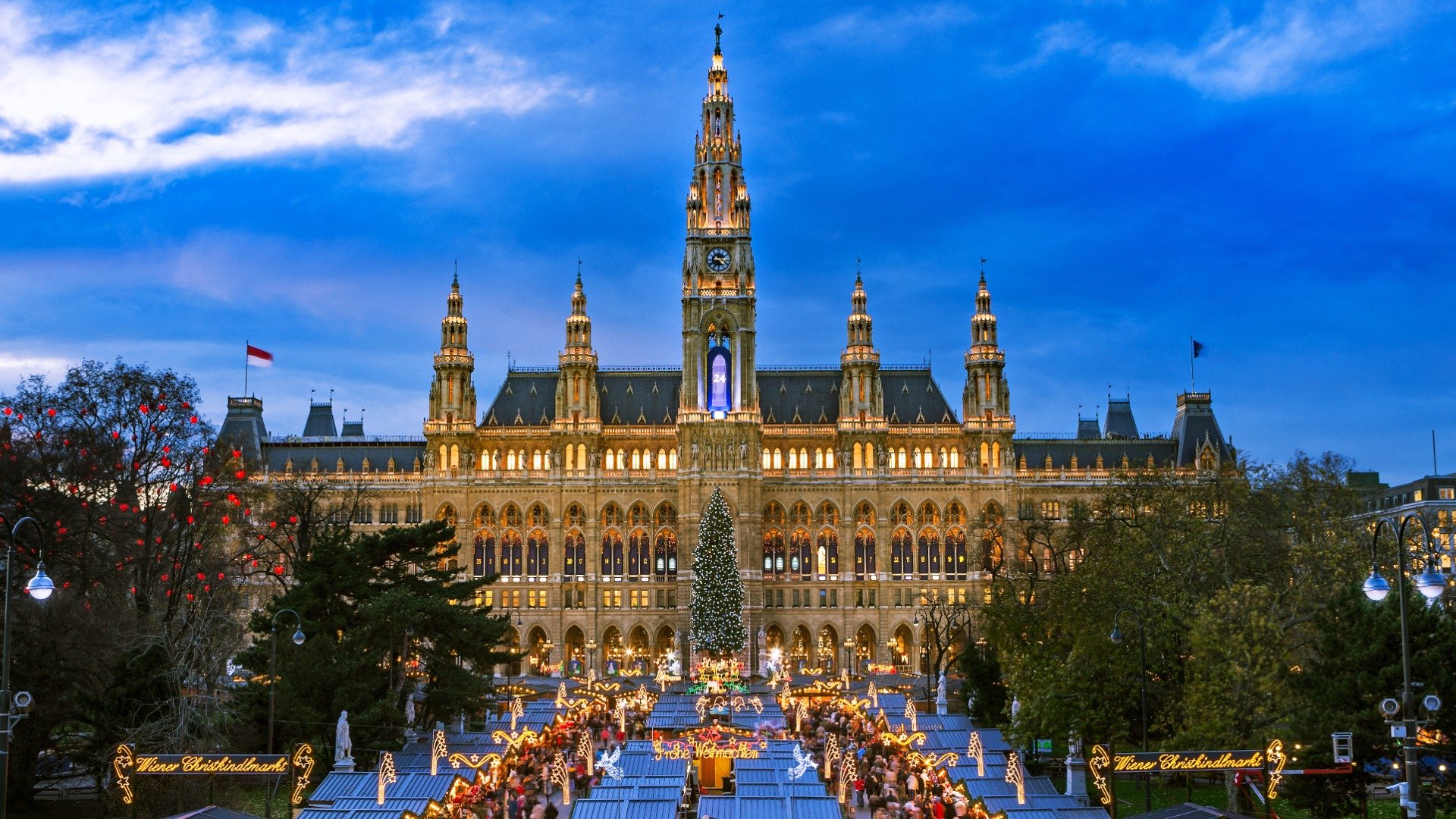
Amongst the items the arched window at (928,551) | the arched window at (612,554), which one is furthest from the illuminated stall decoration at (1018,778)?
the arched window at (612,554)

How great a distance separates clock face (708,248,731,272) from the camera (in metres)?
127

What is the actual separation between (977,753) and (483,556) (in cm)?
8062

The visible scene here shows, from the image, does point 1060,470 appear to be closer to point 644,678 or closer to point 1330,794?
point 644,678

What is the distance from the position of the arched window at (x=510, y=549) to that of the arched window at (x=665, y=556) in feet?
37.5

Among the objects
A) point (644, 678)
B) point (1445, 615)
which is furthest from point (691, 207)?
point (1445, 615)

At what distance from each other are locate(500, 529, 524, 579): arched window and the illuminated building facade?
0.51 ft

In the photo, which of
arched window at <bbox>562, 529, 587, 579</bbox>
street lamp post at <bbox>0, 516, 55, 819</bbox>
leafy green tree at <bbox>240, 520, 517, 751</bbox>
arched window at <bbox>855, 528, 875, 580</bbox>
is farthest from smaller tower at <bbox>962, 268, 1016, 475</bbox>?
street lamp post at <bbox>0, 516, 55, 819</bbox>

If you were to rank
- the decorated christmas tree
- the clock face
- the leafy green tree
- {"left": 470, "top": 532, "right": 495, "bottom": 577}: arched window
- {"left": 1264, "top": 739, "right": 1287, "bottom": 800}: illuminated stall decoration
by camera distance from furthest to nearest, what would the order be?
the clock face < {"left": 470, "top": 532, "right": 495, "bottom": 577}: arched window < the decorated christmas tree < the leafy green tree < {"left": 1264, "top": 739, "right": 1287, "bottom": 800}: illuminated stall decoration

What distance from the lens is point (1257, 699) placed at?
5112 centimetres

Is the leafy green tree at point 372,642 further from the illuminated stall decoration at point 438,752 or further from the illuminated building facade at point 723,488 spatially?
the illuminated building facade at point 723,488

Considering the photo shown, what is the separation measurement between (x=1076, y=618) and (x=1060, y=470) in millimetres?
66925

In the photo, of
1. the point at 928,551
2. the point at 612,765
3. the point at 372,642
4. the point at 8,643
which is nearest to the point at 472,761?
the point at 612,765

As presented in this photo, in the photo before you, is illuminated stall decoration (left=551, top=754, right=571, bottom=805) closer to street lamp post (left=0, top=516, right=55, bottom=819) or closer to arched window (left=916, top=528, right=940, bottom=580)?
street lamp post (left=0, top=516, right=55, bottom=819)

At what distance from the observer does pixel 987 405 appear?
127625mm
